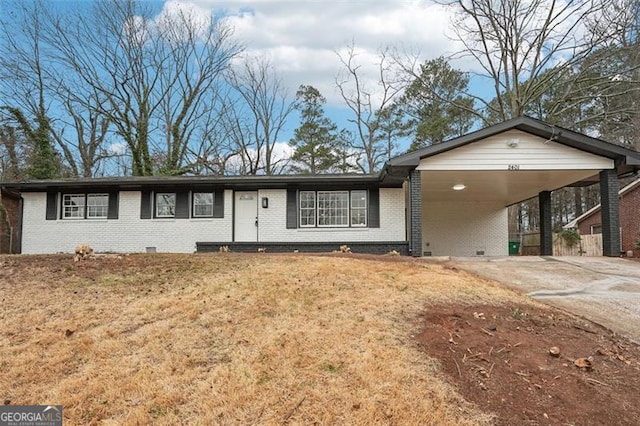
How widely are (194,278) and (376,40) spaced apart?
20.2m

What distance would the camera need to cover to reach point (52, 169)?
1836 cm

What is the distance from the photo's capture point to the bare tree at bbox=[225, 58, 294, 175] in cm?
2608

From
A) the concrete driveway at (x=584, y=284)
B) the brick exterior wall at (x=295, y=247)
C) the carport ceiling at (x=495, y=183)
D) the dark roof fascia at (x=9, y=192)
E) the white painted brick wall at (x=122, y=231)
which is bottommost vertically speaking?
the concrete driveway at (x=584, y=284)

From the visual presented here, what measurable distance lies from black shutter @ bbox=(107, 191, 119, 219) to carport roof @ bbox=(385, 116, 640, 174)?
8967mm

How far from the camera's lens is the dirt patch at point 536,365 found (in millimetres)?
2916

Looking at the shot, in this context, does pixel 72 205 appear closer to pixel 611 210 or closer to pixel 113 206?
pixel 113 206

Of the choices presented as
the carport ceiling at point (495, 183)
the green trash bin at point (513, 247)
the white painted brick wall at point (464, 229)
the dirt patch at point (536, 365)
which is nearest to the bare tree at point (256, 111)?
the white painted brick wall at point (464, 229)

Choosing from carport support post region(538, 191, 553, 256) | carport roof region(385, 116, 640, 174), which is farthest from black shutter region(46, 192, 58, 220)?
carport support post region(538, 191, 553, 256)

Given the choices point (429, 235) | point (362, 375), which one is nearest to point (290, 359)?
point (362, 375)

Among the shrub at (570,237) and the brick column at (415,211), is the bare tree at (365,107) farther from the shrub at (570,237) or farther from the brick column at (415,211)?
the brick column at (415,211)

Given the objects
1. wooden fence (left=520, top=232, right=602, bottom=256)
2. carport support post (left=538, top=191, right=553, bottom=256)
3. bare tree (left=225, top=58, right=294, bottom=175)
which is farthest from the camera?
bare tree (left=225, top=58, right=294, bottom=175)

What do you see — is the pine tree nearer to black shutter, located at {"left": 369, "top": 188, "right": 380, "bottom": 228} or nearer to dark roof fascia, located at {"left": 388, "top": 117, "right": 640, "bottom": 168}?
black shutter, located at {"left": 369, "top": 188, "right": 380, "bottom": 228}

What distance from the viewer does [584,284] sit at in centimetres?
727

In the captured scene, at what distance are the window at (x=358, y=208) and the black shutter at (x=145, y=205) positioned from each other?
6.60 meters
